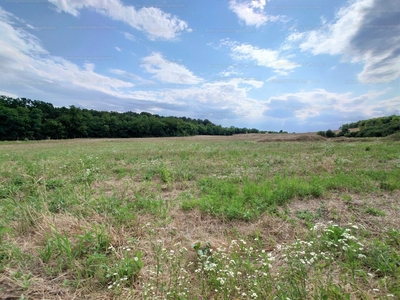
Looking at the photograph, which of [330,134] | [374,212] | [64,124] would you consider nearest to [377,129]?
[330,134]

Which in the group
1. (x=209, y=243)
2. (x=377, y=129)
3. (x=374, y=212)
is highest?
(x=377, y=129)

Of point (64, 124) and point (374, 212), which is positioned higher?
point (64, 124)

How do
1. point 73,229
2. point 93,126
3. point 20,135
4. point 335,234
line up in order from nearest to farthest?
1. point 335,234
2. point 73,229
3. point 20,135
4. point 93,126

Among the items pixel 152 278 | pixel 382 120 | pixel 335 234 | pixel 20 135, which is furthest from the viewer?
pixel 20 135

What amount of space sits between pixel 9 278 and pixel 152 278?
1.69 metres

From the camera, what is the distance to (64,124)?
199 feet

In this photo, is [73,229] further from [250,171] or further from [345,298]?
[250,171]

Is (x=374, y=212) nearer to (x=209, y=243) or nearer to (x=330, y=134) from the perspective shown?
(x=209, y=243)

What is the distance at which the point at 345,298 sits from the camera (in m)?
1.74

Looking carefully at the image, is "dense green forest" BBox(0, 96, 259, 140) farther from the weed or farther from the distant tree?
the weed

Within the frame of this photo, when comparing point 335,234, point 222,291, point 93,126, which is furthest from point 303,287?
point 93,126

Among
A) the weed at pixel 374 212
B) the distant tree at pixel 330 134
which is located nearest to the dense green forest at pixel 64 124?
the distant tree at pixel 330 134

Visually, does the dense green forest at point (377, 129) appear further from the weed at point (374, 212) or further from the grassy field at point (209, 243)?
the weed at point (374, 212)

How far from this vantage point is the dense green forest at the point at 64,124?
49.2 meters
